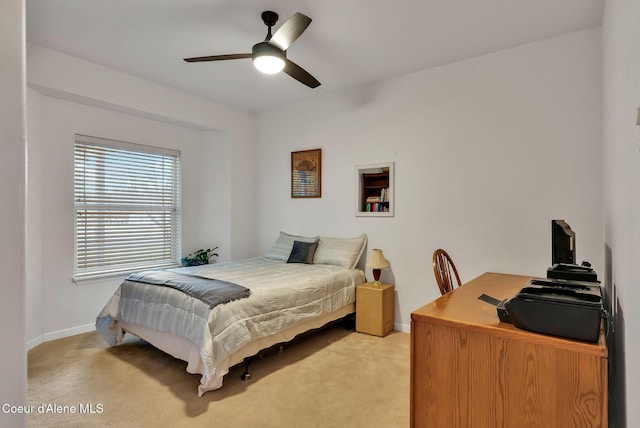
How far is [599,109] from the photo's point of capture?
262 centimetres

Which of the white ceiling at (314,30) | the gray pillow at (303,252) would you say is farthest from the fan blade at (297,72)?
the gray pillow at (303,252)

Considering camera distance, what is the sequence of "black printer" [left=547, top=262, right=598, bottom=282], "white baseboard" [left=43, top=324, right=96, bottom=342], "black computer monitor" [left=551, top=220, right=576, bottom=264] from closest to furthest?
"black printer" [left=547, top=262, right=598, bottom=282]
"black computer monitor" [left=551, top=220, right=576, bottom=264]
"white baseboard" [left=43, top=324, right=96, bottom=342]

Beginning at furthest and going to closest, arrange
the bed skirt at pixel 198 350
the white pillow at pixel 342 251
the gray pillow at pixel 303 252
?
the gray pillow at pixel 303 252, the white pillow at pixel 342 251, the bed skirt at pixel 198 350

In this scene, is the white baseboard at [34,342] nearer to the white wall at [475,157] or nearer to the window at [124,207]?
the window at [124,207]

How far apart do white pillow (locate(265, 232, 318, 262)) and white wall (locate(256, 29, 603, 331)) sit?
0.79ft

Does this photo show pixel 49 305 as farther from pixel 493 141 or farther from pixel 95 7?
pixel 493 141

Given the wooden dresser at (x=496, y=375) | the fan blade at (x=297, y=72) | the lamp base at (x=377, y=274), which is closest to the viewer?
the wooden dresser at (x=496, y=375)

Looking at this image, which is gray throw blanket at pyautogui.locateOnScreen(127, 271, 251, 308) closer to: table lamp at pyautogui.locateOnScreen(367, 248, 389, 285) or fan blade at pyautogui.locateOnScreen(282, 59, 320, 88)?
table lamp at pyautogui.locateOnScreen(367, 248, 389, 285)

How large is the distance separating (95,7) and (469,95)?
3.20 meters

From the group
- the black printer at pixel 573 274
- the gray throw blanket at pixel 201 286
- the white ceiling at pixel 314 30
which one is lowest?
the gray throw blanket at pixel 201 286

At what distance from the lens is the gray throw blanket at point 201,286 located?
7.84 ft

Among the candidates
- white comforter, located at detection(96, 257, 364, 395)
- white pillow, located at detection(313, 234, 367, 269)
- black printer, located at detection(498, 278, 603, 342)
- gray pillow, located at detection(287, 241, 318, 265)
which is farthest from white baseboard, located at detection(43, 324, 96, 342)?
black printer, located at detection(498, 278, 603, 342)

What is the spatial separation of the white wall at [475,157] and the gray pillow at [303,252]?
336 millimetres

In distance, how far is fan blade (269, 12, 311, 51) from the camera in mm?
2037
